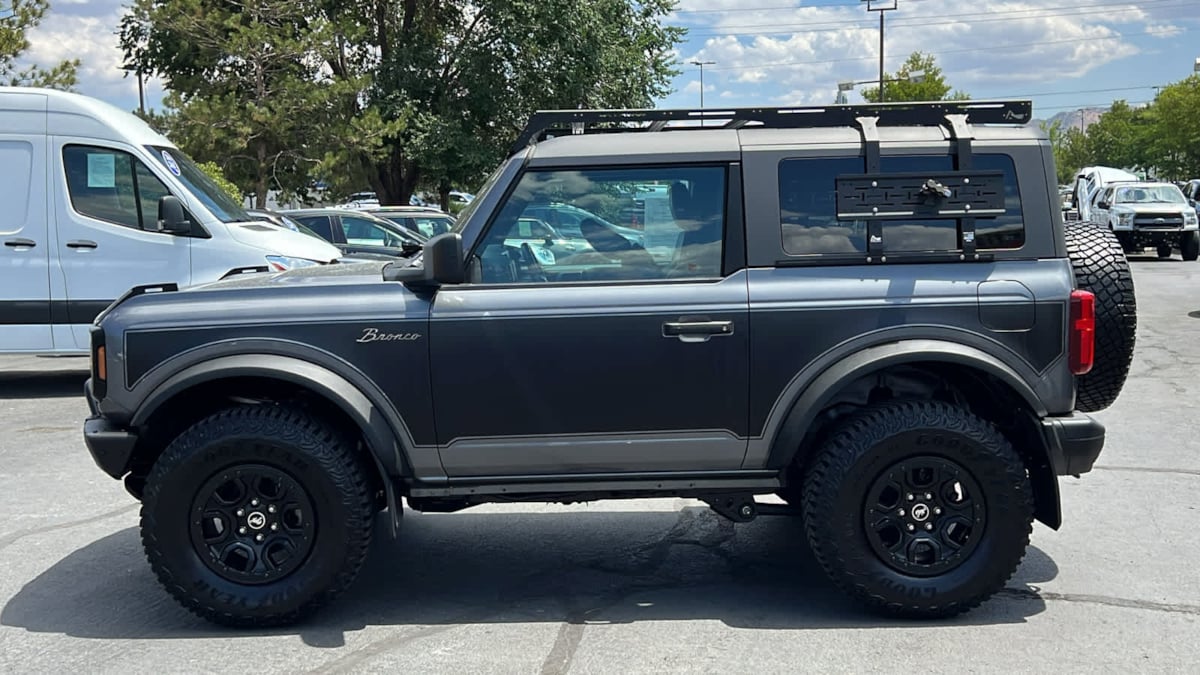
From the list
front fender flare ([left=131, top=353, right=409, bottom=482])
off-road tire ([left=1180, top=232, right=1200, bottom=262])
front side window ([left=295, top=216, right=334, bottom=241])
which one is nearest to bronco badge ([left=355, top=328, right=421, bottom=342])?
front fender flare ([left=131, top=353, right=409, bottom=482])

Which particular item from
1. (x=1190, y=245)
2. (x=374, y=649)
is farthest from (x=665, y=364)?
(x=1190, y=245)

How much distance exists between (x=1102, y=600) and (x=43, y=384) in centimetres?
996

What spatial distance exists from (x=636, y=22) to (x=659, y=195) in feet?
83.0

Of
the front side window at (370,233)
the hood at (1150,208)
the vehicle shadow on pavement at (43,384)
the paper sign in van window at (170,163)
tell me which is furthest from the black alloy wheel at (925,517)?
the hood at (1150,208)

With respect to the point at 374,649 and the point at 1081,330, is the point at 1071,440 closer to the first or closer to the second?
the point at 1081,330

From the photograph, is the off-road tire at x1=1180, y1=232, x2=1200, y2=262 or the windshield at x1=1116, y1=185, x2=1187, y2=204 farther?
the windshield at x1=1116, y1=185, x2=1187, y2=204

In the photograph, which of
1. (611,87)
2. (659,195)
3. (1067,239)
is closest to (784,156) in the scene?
(659,195)

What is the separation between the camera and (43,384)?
11062 millimetres

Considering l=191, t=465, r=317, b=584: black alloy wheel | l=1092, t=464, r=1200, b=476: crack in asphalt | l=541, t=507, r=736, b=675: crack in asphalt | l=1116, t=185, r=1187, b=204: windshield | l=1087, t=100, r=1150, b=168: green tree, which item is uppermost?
l=1087, t=100, r=1150, b=168: green tree

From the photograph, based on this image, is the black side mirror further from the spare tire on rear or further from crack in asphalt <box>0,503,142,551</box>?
the spare tire on rear

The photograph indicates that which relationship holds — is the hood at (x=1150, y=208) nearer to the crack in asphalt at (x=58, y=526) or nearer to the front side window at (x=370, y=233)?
the front side window at (x=370, y=233)

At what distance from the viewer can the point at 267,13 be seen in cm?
2248

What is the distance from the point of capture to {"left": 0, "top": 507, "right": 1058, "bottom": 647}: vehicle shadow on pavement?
15.1 feet

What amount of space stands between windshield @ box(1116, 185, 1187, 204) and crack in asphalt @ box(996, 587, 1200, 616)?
24501 millimetres
